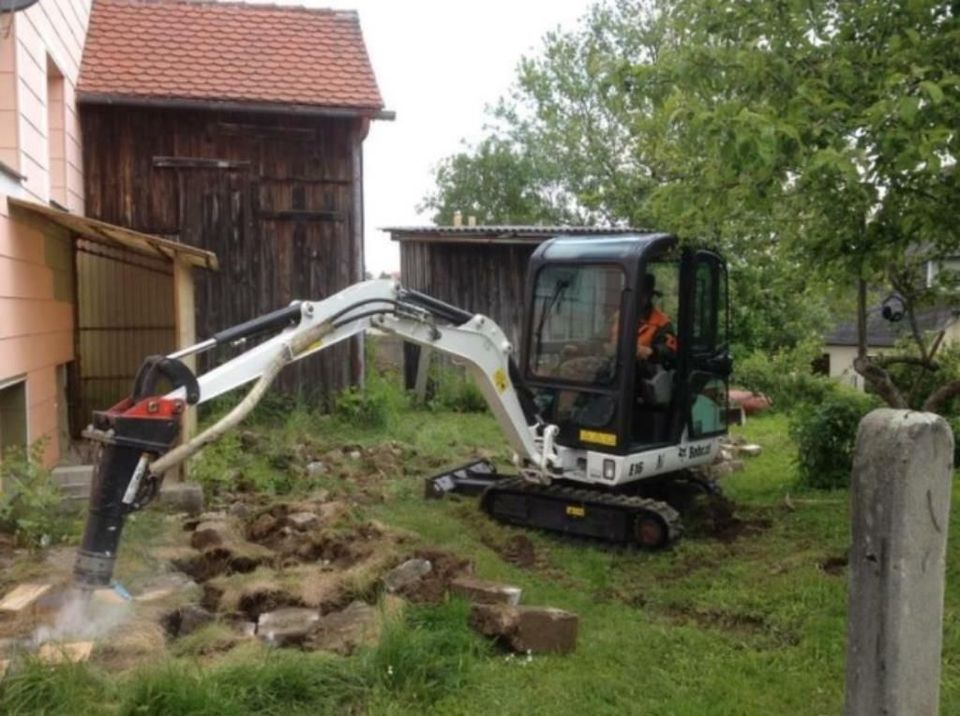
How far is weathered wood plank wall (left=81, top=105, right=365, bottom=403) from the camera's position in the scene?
41.3ft

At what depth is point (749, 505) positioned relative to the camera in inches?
358

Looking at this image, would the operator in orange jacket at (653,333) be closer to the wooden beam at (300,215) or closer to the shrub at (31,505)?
the shrub at (31,505)

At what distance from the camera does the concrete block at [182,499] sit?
26.1 ft

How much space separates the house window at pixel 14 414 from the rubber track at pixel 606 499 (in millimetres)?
4153

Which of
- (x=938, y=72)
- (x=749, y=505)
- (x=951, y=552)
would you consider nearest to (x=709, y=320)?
(x=749, y=505)

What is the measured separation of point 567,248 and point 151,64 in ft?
24.5

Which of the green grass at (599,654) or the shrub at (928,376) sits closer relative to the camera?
the green grass at (599,654)

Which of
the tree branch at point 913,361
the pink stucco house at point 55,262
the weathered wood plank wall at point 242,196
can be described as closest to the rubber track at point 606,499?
the tree branch at point 913,361

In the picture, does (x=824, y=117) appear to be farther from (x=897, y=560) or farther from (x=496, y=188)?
(x=496, y=188)

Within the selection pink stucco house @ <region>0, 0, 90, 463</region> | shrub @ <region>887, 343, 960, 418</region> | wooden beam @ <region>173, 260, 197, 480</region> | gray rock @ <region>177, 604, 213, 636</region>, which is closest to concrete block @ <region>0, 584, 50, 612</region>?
gray rock @ <region>177, 604, 213, 636</region>

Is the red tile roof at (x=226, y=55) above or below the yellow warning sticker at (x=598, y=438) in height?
above

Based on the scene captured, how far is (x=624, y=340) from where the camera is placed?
7.58 meters

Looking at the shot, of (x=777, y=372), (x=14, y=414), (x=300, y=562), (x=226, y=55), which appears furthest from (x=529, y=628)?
(x=777, y=372)

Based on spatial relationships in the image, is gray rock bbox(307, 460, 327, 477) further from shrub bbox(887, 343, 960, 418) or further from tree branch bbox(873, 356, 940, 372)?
shrub bbox(887, 343, 960, 418)
